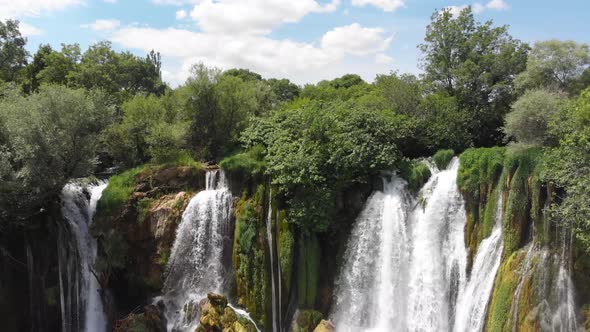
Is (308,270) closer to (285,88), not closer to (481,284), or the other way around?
(481,284)

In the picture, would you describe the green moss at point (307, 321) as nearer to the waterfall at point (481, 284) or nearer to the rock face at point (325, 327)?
the rock face at point (325, 327)

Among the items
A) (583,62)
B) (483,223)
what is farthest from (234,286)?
(583,62)

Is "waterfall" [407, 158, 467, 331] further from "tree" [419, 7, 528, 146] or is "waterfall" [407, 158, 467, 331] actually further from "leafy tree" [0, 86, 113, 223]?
"leafy tree" [0, 86, 113, 223]

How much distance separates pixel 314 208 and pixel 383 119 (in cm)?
632

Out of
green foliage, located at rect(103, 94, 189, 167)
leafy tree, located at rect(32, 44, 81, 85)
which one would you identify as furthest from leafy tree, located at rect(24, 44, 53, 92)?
green foliage, located at rect(103, 94, 189, 167)

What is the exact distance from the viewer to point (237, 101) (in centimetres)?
2559

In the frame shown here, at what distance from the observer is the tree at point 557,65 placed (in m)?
19.8

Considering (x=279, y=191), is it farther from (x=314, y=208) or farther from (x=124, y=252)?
(x=124, y=252)

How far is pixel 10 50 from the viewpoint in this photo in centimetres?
3100

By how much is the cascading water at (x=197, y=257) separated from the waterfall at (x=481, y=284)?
10155 mm

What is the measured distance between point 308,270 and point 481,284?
7.43 metres

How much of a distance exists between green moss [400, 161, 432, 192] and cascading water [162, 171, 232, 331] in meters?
8.59

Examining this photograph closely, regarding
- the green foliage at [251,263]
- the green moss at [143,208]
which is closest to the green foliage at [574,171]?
the green foliage at [251,263]

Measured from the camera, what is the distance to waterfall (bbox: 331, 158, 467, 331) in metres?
17.7
